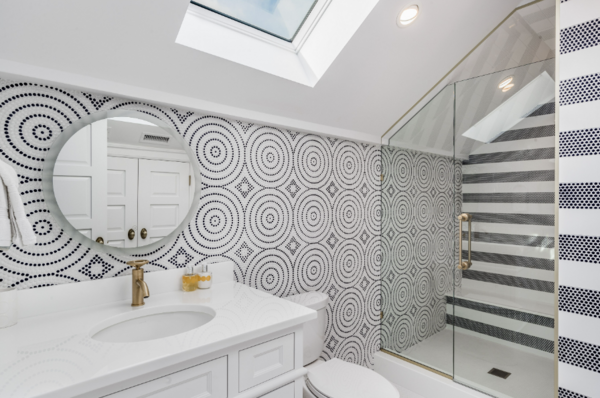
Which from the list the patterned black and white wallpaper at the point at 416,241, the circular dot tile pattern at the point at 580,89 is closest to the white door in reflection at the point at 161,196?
the patterned black and white wallpaper at the point at 416,241

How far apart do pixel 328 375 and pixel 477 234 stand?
Result: 1.18 metres

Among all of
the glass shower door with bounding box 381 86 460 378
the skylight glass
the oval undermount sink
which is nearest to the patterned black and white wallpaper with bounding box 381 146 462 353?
the glass shower door with bounding box 381 86 460 378

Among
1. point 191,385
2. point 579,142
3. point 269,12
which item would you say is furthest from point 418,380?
point 269,12

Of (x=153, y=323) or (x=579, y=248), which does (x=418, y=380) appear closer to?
(x=579, y=248)

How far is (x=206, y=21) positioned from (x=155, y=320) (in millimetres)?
1267

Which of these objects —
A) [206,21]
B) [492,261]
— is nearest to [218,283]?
[206,21]

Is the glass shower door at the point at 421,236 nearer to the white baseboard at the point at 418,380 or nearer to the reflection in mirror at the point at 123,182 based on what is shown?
the white baseboard at the point at 418,380

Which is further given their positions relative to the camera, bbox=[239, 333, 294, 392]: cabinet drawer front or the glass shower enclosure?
the glass shower enclosure

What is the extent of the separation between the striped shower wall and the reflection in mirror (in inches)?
64.8

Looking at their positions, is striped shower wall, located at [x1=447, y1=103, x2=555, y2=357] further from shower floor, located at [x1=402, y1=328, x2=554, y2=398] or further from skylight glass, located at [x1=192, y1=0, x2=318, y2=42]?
skylight glass, located at [x1=192, y1=0, x2=318, y2=42]

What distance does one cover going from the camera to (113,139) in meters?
1.33

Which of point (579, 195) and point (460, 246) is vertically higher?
point (579, 195)

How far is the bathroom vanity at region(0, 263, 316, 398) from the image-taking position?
814mm

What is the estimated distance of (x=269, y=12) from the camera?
164 cm
